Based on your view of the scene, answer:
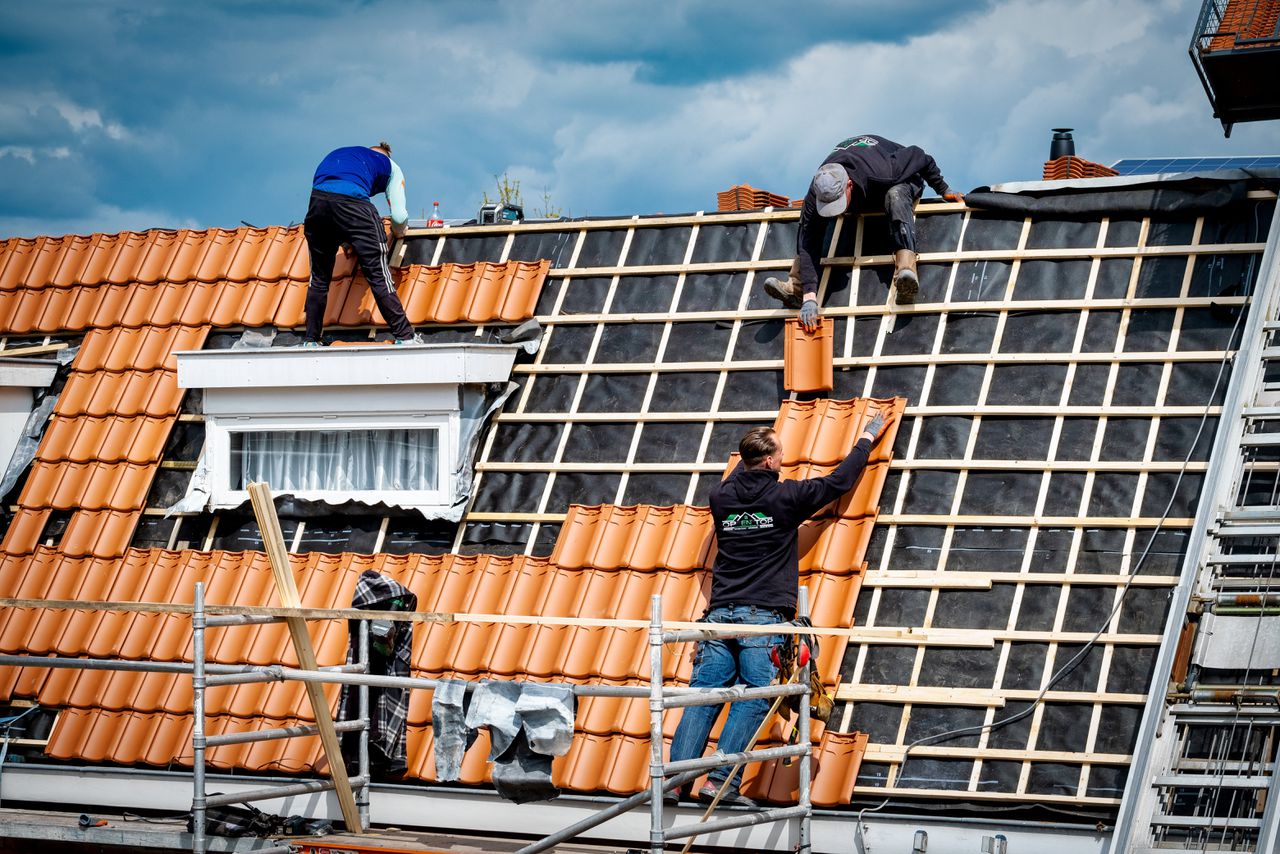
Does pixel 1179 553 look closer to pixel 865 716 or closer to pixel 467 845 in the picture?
pixel 865 716

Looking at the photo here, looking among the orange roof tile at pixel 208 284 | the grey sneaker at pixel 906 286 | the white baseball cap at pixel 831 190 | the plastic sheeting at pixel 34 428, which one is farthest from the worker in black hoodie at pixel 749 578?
the plastic sheeting at pixel 34 428

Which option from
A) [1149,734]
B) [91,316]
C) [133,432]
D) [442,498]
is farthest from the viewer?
[91,316]

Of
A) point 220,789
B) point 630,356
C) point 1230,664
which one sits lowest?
point 220,789

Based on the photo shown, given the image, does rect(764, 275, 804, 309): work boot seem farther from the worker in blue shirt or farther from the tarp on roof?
the worker in blue shirt

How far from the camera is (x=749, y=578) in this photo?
814 cm

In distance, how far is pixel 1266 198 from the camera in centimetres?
935

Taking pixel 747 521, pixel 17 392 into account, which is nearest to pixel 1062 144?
pixel 747 521

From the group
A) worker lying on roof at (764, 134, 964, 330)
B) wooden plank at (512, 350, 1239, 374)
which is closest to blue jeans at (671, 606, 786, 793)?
wooden plank at (512, 350, 1239, 374)

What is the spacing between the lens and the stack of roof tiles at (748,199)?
1136cm

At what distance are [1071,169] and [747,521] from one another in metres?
3.80

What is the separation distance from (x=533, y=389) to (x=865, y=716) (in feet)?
11.7

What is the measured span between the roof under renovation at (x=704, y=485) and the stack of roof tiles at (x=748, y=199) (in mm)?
551

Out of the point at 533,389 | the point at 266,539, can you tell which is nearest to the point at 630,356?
the point at 533,389

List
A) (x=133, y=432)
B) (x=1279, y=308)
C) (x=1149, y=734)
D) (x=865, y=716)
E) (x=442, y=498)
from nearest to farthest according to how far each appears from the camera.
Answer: (x=1149, y=734) < (x=865, y=716) < (x=1279, y=308) < (x=442, y=498) < (x=133, y=432)
